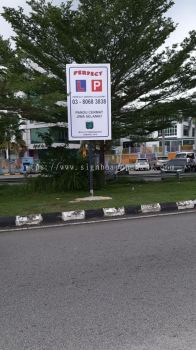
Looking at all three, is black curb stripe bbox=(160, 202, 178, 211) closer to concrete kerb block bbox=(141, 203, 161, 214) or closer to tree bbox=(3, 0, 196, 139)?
concrete kerb block bbox=(141, 203, 161, 214)

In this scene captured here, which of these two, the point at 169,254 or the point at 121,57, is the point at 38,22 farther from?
the point at 169,254

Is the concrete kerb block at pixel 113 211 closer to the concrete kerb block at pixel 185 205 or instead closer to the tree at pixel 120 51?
the concrete kerb block at pixel 185 205

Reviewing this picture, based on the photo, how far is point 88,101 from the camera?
536 inches

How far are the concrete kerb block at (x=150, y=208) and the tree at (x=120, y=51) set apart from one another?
6.49 m

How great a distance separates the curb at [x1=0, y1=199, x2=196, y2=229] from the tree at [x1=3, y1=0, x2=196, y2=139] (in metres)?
6.55

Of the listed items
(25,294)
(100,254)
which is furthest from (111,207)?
(25,294)

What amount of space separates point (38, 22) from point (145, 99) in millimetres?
5571

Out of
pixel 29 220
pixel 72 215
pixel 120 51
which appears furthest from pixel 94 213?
pixel 120 51

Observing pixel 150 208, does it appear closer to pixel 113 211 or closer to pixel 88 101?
pixel 113 211

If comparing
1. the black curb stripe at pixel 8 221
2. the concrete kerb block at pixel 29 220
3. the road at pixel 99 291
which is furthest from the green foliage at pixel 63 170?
the road at pixel 99 291

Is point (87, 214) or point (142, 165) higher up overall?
point (87, 214)

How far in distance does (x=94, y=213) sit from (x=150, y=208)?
155 cm

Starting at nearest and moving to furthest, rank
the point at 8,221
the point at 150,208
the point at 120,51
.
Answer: the point at 8,221 < the point at 150,208 < the point at 120,51

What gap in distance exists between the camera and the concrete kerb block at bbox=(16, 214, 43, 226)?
10.1 metres
